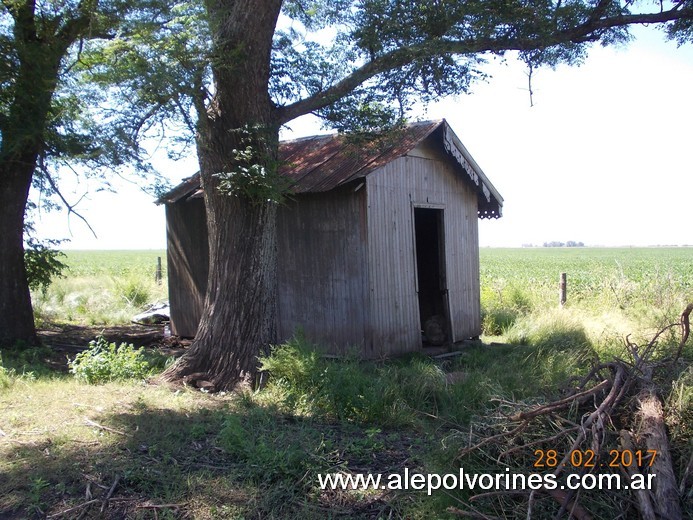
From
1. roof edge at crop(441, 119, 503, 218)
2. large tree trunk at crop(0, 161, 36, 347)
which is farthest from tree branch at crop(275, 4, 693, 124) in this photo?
large tree trunk at crop(0, 161, 36, 347)

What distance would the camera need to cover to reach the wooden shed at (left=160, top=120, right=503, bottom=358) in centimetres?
1007

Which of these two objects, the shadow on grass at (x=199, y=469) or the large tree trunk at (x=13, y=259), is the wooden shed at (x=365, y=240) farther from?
the shadow on grass at (x=199, y=469)

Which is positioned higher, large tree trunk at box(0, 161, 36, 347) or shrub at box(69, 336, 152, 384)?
large tree trunk at box(0, 161, 36, 347)

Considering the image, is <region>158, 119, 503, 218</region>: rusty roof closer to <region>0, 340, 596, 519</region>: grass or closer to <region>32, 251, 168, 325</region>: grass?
<region>0, 340, 596, 519</region>: grass

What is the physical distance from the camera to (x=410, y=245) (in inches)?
435

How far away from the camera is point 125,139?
7.82 meters

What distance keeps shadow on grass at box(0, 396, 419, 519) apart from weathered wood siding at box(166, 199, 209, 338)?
6.88m

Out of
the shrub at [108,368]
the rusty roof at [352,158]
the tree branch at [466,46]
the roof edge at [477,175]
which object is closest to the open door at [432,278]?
the roof edge at [477,175]

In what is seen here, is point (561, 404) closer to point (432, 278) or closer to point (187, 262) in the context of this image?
point (432, 278)

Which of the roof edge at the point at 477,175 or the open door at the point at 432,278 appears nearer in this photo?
the roof edge at the point at 477,175

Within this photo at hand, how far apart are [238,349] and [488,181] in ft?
23.7

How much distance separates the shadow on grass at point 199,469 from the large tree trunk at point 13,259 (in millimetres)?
6197

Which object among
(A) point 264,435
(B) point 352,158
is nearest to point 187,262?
(B) point 352,158

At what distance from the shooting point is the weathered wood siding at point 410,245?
10.2 meters
